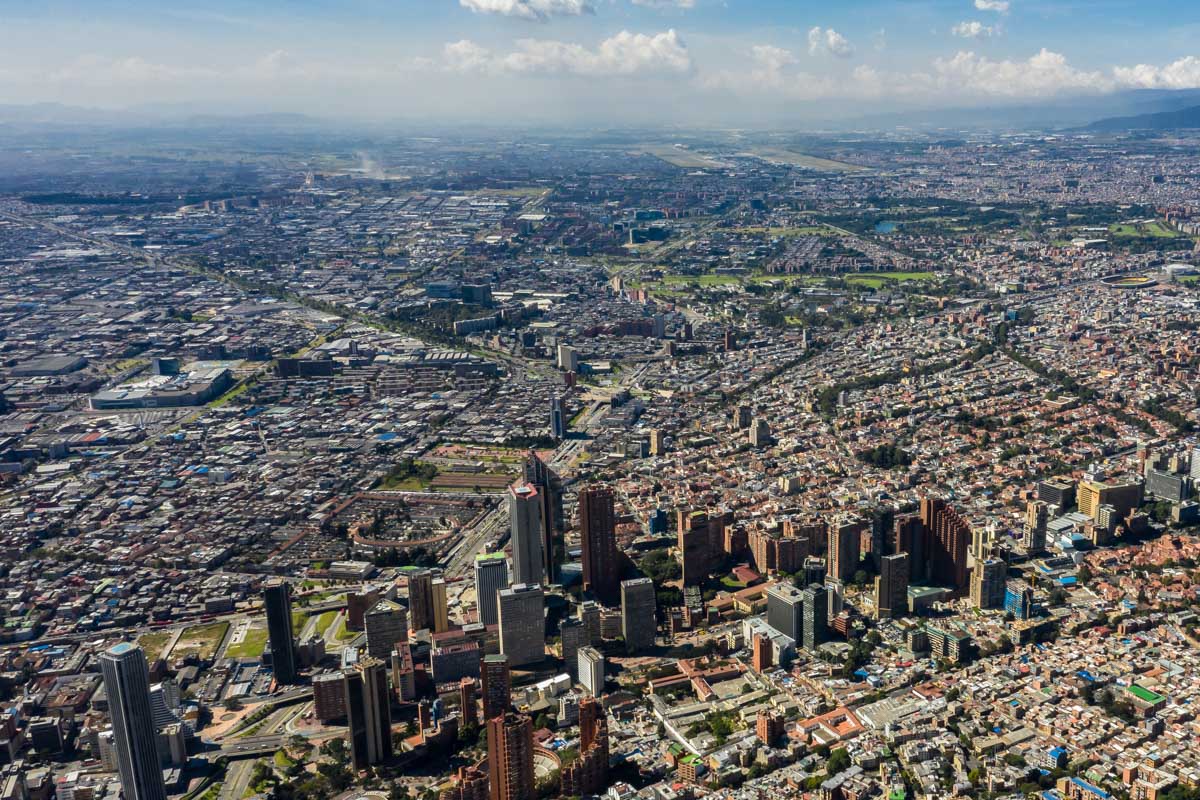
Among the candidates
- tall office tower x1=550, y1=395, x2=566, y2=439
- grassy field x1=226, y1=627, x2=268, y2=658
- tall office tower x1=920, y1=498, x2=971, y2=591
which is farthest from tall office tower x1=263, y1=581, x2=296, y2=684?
tall office tower x1=550, y1=395, x2=566, y2=439

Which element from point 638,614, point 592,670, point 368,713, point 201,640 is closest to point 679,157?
point 638,614

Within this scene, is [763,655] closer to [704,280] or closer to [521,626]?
[521,626]

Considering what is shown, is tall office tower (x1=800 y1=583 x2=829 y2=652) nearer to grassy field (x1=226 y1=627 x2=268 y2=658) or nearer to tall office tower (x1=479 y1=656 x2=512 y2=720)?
tall office tower (x1=479 y1=656 x2=512 y2=720)

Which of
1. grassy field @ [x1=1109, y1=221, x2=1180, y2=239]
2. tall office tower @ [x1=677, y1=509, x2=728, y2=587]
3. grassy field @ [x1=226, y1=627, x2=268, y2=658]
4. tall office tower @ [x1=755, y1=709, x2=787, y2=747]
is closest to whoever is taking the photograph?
tall office tower @ [x1=755, y1=709, x2=787, y2=747]

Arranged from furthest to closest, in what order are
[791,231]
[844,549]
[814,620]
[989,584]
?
[791,231] → [844,549] → [989,584] → [814,620]

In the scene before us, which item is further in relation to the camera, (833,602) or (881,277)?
(881,277)

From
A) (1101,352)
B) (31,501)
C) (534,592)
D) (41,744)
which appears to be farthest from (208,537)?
(1101,352)

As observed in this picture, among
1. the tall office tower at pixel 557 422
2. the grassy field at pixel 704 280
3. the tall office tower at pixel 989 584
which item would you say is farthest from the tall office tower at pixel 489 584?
the grassy field at pixel 704 280
